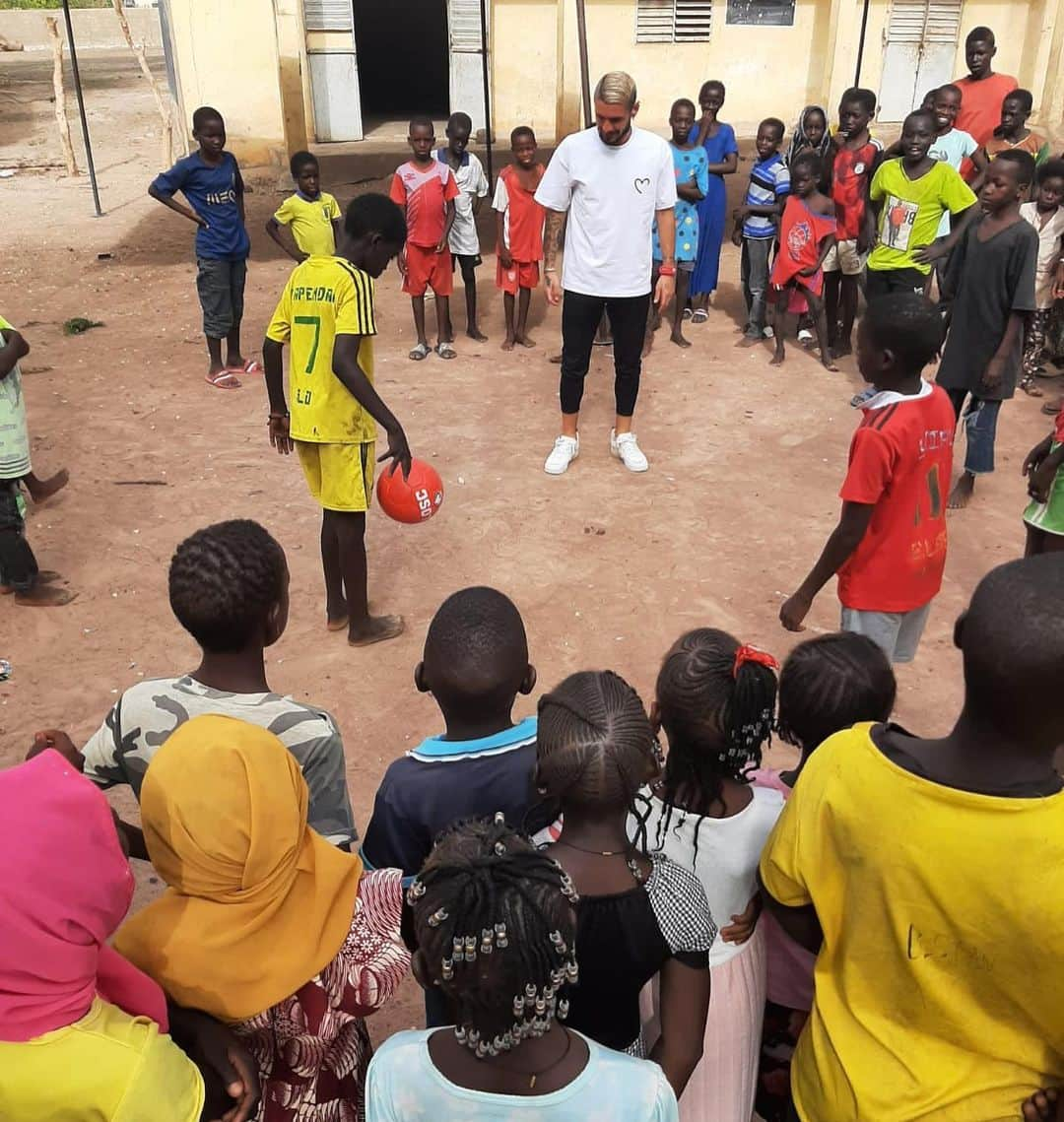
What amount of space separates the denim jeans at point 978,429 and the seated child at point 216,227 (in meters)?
4.41

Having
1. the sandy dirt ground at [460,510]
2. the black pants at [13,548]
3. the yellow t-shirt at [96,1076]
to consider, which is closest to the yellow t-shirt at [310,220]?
Result: the sandy dirt ground at [460,510]

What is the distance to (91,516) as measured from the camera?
5.16 metres

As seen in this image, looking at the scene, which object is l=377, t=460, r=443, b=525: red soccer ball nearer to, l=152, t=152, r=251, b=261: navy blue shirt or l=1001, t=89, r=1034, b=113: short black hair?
l=152, t=152, r=251, b=261: navy blue shirt

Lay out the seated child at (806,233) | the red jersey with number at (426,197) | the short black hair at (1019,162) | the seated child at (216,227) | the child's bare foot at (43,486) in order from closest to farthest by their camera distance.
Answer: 1. the child's bare foot at (43,486)
2. the short black hair at (1019,162)
3. the seated child at (216,227)
4. the seated child at (806,233)
5. the red jersey with number at (426,197)

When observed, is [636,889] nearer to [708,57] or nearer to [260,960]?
[260,960]

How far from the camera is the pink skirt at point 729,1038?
1.81 metres

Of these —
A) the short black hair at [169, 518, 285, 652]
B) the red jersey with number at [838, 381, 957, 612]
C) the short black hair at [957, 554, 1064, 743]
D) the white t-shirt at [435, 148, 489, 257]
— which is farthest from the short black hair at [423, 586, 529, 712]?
the white t-shirt at [435, 148, 489, 257]

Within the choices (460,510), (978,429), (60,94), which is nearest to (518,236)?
(460,510)

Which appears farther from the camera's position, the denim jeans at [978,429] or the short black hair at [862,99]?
the short black hair at [862,99]

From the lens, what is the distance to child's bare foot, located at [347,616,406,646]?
417 cm

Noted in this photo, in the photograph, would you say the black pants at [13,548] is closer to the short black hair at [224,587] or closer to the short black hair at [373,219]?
the short black hair at [373,219]

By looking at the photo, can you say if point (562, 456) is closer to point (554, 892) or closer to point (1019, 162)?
point (1019, 162)

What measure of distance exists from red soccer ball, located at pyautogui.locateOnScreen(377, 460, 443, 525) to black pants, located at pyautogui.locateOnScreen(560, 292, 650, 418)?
1.69m

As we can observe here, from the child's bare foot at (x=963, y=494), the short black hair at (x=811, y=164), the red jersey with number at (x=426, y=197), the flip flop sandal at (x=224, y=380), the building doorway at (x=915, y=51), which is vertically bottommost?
the child's bare foot at (x=963, y=494)
